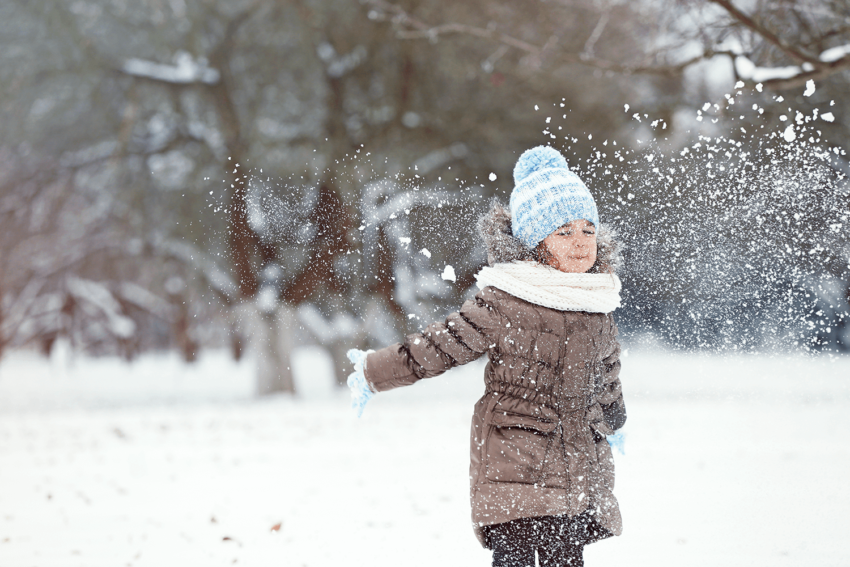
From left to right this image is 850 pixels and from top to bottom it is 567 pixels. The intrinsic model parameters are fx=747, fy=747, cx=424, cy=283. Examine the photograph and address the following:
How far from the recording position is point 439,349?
7.79ft

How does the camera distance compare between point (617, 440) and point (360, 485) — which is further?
point (360, 485)

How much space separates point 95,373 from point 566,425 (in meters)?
21.8

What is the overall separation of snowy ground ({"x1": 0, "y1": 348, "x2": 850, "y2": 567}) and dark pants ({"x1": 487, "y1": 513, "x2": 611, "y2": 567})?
42.2 inches

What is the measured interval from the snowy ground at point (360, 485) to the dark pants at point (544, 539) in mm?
1072

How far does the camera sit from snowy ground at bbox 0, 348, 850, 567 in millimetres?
3705

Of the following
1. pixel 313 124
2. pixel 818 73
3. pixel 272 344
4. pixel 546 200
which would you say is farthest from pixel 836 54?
pixel 272 344

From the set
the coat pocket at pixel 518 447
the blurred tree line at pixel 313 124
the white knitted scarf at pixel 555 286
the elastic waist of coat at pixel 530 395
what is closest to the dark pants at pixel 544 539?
the coat pocket at pixel 518 447

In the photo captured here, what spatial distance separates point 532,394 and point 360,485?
3.08 metres

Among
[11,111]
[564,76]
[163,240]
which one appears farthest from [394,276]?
[11,111]

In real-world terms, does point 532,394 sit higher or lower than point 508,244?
lower

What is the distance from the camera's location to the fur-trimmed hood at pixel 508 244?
2.60 metres

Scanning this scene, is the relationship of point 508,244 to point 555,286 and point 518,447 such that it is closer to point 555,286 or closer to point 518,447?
point 555,286

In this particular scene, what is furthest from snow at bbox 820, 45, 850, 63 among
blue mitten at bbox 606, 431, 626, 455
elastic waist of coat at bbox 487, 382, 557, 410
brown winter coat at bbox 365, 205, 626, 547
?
elastic waist of coat at bbox 487, 382, 557, 410

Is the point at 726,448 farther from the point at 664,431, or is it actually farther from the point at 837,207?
the point at 837,207
